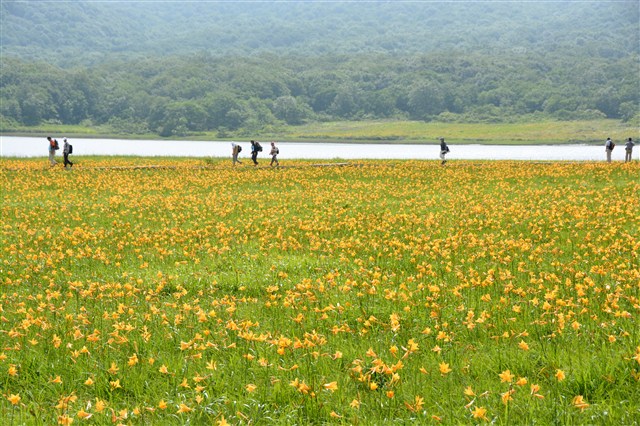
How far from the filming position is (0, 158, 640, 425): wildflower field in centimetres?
583

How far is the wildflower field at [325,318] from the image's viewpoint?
229 inches

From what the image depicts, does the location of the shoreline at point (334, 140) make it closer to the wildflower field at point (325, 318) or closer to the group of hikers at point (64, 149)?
the group of hikers at point (64, 149)

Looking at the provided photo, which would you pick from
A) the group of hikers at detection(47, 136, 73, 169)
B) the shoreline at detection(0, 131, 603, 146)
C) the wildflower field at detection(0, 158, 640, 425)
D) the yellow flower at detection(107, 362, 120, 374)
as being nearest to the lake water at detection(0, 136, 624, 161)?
the shoreline at detection(0, 131, 603, 146)

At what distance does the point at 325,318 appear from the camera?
26.4ft

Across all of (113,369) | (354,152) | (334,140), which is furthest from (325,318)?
(334,140)

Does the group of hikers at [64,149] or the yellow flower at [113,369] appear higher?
the group of hikers at [64,149]

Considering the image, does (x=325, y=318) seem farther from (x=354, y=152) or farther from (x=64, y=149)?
(x=354, y=152)

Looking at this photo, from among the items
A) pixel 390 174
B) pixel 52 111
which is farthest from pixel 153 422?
pixel 52 111

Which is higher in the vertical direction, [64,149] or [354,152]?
[354,152]

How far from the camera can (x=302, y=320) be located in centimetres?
824

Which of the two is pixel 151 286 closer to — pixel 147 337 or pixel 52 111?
pixel 147 337

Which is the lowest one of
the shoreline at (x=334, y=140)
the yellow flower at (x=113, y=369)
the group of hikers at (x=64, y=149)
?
the yellow flower at (x=113, y=369)

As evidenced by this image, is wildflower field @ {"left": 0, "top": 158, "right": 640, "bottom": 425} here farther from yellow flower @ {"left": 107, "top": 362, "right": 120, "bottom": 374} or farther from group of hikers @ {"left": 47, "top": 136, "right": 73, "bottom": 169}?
group of hikers @ {"left": 47, "top": 136, "right": 73, "bottom": 169}

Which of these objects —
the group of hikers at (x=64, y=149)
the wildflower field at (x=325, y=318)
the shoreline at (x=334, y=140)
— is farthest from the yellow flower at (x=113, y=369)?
the shoreline at (x=334, y=140)
